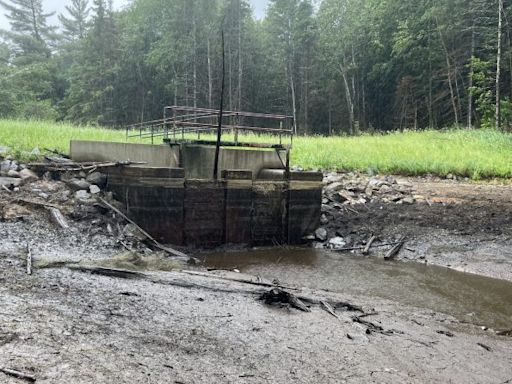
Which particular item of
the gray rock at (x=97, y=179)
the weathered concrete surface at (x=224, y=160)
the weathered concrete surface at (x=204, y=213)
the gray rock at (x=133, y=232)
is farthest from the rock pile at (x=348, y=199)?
the gray rock at (x=97, y=179)

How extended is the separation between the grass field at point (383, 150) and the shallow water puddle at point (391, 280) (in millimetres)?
6754

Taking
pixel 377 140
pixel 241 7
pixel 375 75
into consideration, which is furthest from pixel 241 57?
pixel 377 140

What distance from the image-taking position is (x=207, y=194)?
1176 centimetres

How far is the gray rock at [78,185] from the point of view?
35.1 feet

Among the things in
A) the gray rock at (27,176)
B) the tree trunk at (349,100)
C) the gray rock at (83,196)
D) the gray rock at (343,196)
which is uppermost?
the tree trunk at (349,100)

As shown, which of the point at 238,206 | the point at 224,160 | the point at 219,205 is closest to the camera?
the point at 219,205

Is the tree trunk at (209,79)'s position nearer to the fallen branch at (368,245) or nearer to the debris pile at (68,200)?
the debris pile at (68,200)

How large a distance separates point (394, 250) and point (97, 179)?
7.25m

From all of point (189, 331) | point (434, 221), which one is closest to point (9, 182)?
point (189, 331)

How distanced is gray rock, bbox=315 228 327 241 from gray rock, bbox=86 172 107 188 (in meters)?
5.59

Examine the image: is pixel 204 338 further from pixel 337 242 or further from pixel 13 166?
pixel 13 166

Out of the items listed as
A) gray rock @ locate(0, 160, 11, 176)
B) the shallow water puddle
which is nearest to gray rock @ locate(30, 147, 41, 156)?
gray rock @ locate(0, 160, 11, 176)

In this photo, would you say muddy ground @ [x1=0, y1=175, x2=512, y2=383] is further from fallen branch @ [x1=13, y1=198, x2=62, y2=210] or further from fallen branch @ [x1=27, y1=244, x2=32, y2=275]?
fallen branch @ [x1=13, y1=198, x2=62, y2=210]

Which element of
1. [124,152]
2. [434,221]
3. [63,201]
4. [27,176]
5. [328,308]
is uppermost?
[124,152]
